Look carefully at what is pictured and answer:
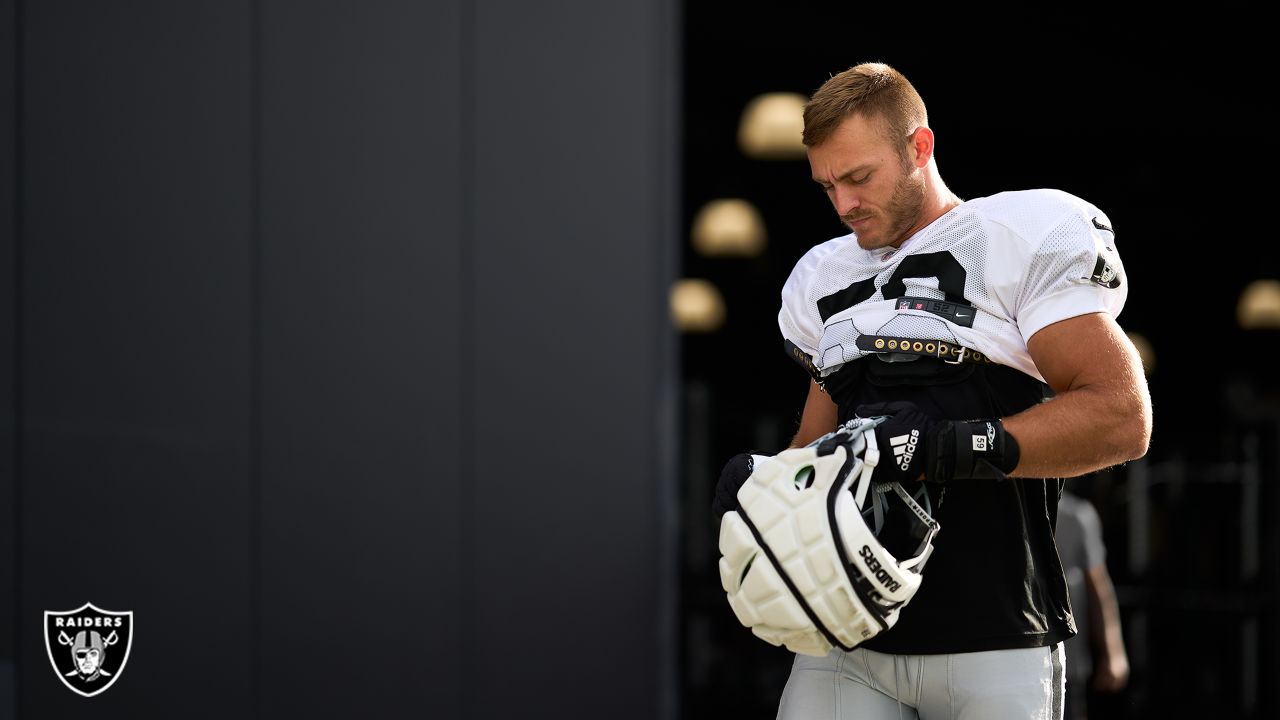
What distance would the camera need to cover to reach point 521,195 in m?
4.40

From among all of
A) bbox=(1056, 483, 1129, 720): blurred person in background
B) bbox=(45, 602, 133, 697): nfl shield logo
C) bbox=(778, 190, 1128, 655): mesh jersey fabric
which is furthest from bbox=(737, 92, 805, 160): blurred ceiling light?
bbox=(778, 190, 1128, 655): mesh jersey fabric

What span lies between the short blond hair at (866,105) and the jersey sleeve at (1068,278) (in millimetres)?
338

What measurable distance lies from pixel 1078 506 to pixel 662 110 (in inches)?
83.0

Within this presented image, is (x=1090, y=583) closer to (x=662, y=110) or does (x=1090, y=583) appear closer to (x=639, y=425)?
(x=639, y=425)

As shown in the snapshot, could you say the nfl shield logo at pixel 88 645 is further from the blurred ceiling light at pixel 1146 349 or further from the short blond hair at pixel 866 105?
the blurred ceiling light at pixel 1146 349

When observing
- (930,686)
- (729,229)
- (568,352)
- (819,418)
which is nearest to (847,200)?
(819,418)

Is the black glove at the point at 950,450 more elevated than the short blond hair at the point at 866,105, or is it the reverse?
the short blond hair at the point at 866,105

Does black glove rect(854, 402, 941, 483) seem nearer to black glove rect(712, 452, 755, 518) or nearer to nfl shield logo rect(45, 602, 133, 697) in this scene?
black glove rect(712, 452, 755, 518)

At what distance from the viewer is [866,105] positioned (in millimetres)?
2316

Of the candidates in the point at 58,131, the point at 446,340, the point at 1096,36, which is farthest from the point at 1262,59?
the point at 58,131

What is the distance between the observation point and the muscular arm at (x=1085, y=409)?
208 centimetres

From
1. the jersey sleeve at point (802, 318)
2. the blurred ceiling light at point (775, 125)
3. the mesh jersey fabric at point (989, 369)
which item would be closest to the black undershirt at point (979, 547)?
the mesh jersey fabric at point (989, 369)

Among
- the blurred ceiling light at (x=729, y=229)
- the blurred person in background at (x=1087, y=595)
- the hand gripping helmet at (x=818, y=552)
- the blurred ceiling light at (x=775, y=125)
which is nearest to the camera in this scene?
the hand gripping helmet at (x=818, y=552)

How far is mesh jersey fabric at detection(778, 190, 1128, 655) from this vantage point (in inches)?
85.5
